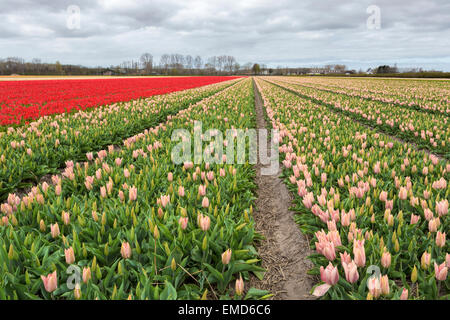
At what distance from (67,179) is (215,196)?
6.98ft

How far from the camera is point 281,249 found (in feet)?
10.3

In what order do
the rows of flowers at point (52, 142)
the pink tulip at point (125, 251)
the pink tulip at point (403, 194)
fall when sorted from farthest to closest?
1. the rows of flowers at point (52, 142)
2. the pink tulip at point (403, 194)
3. the pink tulip at point (125, 251)

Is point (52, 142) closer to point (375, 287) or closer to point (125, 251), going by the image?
point (125, 251)

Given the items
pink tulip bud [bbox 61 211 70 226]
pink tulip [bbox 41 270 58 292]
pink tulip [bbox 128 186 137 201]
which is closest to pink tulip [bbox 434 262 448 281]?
pink tulip [bbox 41 270 58 292]

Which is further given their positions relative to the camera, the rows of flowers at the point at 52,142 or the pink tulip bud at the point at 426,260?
the rows of flowers at the point at 52,142

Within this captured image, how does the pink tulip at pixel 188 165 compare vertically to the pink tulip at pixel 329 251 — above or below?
above

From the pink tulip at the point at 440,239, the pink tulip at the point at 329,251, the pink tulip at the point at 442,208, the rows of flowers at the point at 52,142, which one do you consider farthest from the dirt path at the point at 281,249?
the rows of flowers at the point at 52,142

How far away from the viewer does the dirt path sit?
251cm

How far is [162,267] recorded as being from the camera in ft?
7.25

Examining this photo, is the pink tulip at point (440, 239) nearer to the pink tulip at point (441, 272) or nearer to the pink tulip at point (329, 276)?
the pink tulip at point (441, 272)

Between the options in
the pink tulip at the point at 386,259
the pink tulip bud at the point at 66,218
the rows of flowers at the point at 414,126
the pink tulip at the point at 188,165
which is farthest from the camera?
Result: the rows of flowers at the point at 414,126

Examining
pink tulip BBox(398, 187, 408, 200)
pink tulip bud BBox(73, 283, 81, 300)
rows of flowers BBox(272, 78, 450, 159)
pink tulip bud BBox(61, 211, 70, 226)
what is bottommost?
pink tulip bud BBox(73, 283, 81, 300)

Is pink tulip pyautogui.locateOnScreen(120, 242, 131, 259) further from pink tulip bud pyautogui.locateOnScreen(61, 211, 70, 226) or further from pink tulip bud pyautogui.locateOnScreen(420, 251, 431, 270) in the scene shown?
pink tulip bud pyautogui.locateOnScreen(420, 251, 431, 270)

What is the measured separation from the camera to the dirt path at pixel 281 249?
251 cm
